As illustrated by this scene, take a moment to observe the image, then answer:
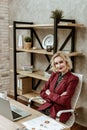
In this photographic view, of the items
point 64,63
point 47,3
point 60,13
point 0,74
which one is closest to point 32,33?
point 47,3

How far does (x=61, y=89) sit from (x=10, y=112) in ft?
3.08

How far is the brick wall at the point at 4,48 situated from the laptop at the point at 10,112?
2.78 meters

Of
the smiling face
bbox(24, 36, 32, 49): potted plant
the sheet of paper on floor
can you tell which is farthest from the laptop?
bbox(24, 36, 32, 49): potted plant

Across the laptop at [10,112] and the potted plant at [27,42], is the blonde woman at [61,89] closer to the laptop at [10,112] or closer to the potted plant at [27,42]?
the laptop at [10,112]

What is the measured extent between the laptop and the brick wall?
278cm

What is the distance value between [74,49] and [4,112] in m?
1.82

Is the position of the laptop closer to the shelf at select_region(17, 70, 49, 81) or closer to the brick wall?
the shelf at select_region(17, 70, 49, 81)

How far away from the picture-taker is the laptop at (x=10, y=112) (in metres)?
1.80

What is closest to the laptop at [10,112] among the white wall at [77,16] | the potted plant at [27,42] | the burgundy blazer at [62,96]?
the burgundy blazer at [62,96]

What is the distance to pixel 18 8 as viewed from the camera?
4.41 meters

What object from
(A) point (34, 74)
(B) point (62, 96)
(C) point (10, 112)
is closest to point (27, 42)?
(A) point (34, 74)

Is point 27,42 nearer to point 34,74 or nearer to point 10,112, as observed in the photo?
point 34,74

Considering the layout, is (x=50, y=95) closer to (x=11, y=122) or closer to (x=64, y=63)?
(x=64, y=63)

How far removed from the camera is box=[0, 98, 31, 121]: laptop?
5.91ft
